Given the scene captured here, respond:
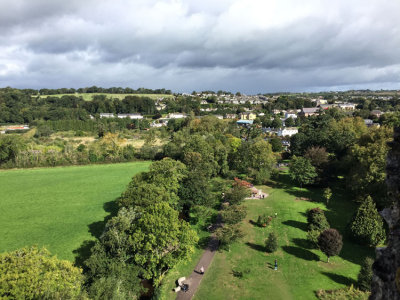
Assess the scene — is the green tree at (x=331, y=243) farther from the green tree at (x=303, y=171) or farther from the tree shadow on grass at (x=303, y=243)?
the green tree at (x=303, y=171)

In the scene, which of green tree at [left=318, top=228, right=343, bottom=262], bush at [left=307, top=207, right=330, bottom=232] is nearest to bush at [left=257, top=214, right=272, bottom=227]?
bush at [left=307, top=207, right=330, bottom=232]

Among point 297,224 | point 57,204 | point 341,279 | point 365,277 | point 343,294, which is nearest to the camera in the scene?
point 343,294

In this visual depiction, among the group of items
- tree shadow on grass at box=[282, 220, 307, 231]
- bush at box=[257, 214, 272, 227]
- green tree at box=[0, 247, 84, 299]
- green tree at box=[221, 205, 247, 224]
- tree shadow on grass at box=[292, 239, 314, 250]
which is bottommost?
tree shadow on grass at box=[292, 239, 314, 250]

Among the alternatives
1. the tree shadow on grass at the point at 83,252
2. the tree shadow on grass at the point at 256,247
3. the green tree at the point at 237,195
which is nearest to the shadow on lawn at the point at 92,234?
the tree shadow on grass at the point at 83,252

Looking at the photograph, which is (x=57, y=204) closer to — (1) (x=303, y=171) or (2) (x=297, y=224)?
(2) (x=297, y=224)

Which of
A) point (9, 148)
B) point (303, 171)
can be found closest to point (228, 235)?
point (303, 171)

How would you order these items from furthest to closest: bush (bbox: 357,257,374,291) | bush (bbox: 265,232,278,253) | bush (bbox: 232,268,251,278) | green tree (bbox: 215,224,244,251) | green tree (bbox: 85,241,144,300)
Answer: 1. green tree (bbox: 215,224,244,251)
2. bush (bbox: 265,232,278,253)
3. bush (bbox: 232,268,251,278)
4. bush (bbox: 357,257,374,291)
5. green tree (bbox: 85,241,144,300)

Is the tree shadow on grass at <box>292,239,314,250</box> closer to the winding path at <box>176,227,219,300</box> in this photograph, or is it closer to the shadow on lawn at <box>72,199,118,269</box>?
the winding path at <box>176,227,219,300</box>
